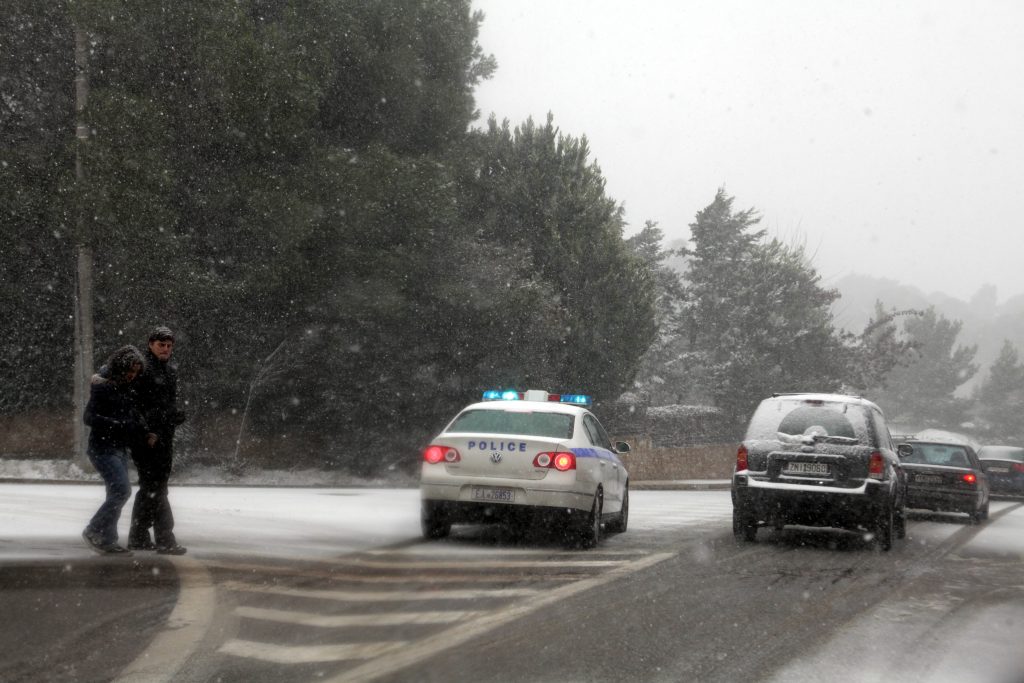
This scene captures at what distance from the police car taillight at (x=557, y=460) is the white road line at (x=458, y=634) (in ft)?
6.24

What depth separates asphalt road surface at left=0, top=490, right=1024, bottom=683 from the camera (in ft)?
18.3

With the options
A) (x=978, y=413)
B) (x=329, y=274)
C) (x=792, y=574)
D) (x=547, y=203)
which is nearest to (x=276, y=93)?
(x=329, y=274)

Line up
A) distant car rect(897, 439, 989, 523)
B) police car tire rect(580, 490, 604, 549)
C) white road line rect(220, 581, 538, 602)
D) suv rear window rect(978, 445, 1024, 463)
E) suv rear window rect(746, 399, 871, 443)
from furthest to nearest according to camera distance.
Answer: suv rear window rect(978, 445, 1024, 463) < distant car rect(897, 439, 989, 523) < suv rear window rect(746, 399, 871, 443) < police car tire rect(580, 490, 604, 549) < white road line rect(220, 581, 538, 602)

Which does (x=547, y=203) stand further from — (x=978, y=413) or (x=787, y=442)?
(x=978, y=413)

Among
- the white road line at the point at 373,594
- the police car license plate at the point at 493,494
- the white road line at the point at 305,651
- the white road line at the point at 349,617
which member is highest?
the police car license plate at the point at 493,494

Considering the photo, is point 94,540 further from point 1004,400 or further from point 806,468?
point 1004,400

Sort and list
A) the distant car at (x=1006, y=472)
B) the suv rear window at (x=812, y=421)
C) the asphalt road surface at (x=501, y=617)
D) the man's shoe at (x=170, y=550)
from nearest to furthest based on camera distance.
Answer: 1. the asphalt road surface at (x=501, y=617)
2. the man's shoe at (x=170, y=550)
3. the suv rear window at (x=812, y=421)
4. the distant car at (x=1006, y=472)

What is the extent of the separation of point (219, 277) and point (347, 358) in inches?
171

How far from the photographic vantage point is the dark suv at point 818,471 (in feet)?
39.1

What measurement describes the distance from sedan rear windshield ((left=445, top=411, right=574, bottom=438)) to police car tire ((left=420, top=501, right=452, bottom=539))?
2.73 ft

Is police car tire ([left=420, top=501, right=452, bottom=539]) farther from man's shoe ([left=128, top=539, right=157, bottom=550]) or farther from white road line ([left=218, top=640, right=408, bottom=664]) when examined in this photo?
white road line ([left=218, top=640, right=408, bottom=664])

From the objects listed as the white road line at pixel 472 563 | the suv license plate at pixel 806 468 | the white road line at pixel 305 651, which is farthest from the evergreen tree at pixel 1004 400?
the white road line at pixel 305 651

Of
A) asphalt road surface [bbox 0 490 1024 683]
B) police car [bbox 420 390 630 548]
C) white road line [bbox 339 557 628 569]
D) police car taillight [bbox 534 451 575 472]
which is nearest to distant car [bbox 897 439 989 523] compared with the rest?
asphalt road surface [bbox 0 490 1024 683]

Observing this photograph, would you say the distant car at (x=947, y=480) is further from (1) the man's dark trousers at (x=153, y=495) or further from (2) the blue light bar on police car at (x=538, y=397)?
(1) the man's dark trousers at (x=153, y=495)
